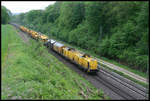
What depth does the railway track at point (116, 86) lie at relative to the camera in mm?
16297

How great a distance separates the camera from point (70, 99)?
11.6 m

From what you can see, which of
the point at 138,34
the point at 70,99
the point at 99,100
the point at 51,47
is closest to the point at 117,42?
the point at 138,34

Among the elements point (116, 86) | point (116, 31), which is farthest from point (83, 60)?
point (116, 31)

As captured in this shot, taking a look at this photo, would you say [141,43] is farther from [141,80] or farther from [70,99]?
[70,99]

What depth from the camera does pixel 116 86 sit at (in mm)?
18578

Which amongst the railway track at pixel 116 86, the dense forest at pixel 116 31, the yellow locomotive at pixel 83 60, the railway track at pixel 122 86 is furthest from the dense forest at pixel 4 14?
the dense forest at pixel 116 31

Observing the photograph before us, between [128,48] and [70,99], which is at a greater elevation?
[128,48]

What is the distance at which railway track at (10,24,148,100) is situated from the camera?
53.5ft

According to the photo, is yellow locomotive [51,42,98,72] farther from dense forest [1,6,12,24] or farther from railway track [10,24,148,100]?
dense forest [1,6,12,24]

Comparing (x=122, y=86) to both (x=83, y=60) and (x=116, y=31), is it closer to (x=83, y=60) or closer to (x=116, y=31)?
(x=83, y=60)

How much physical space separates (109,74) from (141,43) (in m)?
9.70

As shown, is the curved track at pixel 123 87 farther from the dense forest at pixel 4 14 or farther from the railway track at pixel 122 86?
the dense forest at pixel 4 14

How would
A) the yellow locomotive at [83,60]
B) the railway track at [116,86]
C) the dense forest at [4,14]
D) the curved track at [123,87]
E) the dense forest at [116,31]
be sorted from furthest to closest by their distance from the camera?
1. the dense forest at [116,31]
2. the yellow locomotive at [83,60]
3. the curved track at [123,87]
4. the railway track at [116,86]
5. the dense forest at [4,14]

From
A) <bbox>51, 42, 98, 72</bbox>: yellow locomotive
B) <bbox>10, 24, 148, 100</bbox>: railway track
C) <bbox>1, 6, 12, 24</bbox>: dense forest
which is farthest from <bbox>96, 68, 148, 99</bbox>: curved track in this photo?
<bbox>1, 6, 12, 24</bbox>: dense forest
